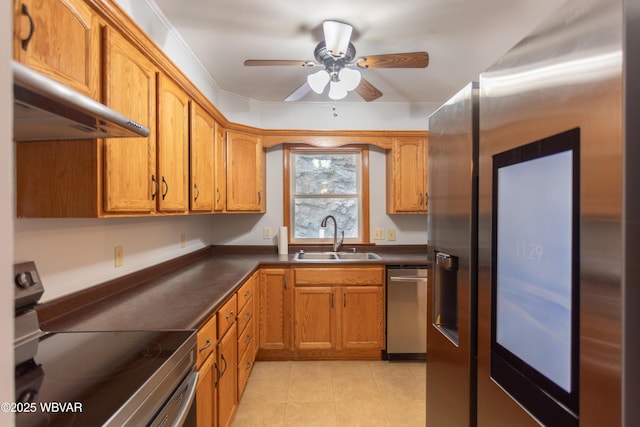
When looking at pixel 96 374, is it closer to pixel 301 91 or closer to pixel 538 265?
pixel 538 265

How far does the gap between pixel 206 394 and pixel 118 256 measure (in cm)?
90

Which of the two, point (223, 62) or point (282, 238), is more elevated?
point (223, 62)

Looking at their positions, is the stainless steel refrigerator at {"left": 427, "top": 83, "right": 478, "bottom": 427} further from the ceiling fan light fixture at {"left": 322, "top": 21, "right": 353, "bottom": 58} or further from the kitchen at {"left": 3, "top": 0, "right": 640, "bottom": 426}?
the kitchen at {"left": 3, "top": 0, "right": 640, "bottom": 426}

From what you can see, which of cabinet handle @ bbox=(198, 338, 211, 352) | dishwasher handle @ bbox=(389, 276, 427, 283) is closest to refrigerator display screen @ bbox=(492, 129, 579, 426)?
cabinet handle @ bbox=(198, 338, 211, 352)

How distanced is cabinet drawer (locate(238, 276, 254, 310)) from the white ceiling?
1.68 m

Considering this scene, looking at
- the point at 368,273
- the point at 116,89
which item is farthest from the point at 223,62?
the point at 368,273

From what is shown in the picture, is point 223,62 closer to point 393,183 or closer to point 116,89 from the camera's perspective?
point 116,89

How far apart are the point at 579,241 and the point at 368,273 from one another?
85.8 inches

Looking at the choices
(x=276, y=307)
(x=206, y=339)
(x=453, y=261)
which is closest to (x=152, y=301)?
(x=206, y=339)

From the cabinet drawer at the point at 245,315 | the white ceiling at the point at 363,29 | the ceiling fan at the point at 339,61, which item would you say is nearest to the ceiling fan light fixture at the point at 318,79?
the ceiling fan at the point at 339,61

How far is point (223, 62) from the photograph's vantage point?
2.44m

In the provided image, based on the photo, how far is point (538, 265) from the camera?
792 millimetres

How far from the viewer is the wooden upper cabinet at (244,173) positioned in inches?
112

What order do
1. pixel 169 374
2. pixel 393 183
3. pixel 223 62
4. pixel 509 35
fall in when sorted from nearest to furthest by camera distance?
pixel 169 374 < pixel 509 35 < pixel 223 62 < pixel 393 183
